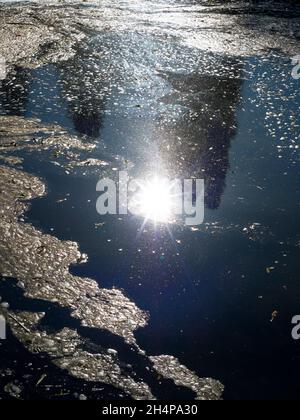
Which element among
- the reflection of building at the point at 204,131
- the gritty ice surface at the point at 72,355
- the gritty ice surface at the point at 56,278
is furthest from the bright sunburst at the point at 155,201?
the gritty ice surface at the point at 72,355

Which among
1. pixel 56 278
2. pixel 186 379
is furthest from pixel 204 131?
pixel 186 379

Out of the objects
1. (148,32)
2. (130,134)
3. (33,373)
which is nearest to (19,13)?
(148,32)

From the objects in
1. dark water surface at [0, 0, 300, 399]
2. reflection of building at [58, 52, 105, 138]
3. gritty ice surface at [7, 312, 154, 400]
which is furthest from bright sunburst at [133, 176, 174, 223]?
gritty ice surface at [7, 312, 154, 400]

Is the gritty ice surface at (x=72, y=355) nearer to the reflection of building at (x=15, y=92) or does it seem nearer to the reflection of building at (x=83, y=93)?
the reflection of building at (x=83, y=93)

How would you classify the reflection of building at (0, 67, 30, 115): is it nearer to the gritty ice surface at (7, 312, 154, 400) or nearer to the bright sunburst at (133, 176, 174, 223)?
the bright sunburst at (133, 176, 174, 223)

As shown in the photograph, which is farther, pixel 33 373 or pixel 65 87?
pixel 65 87
